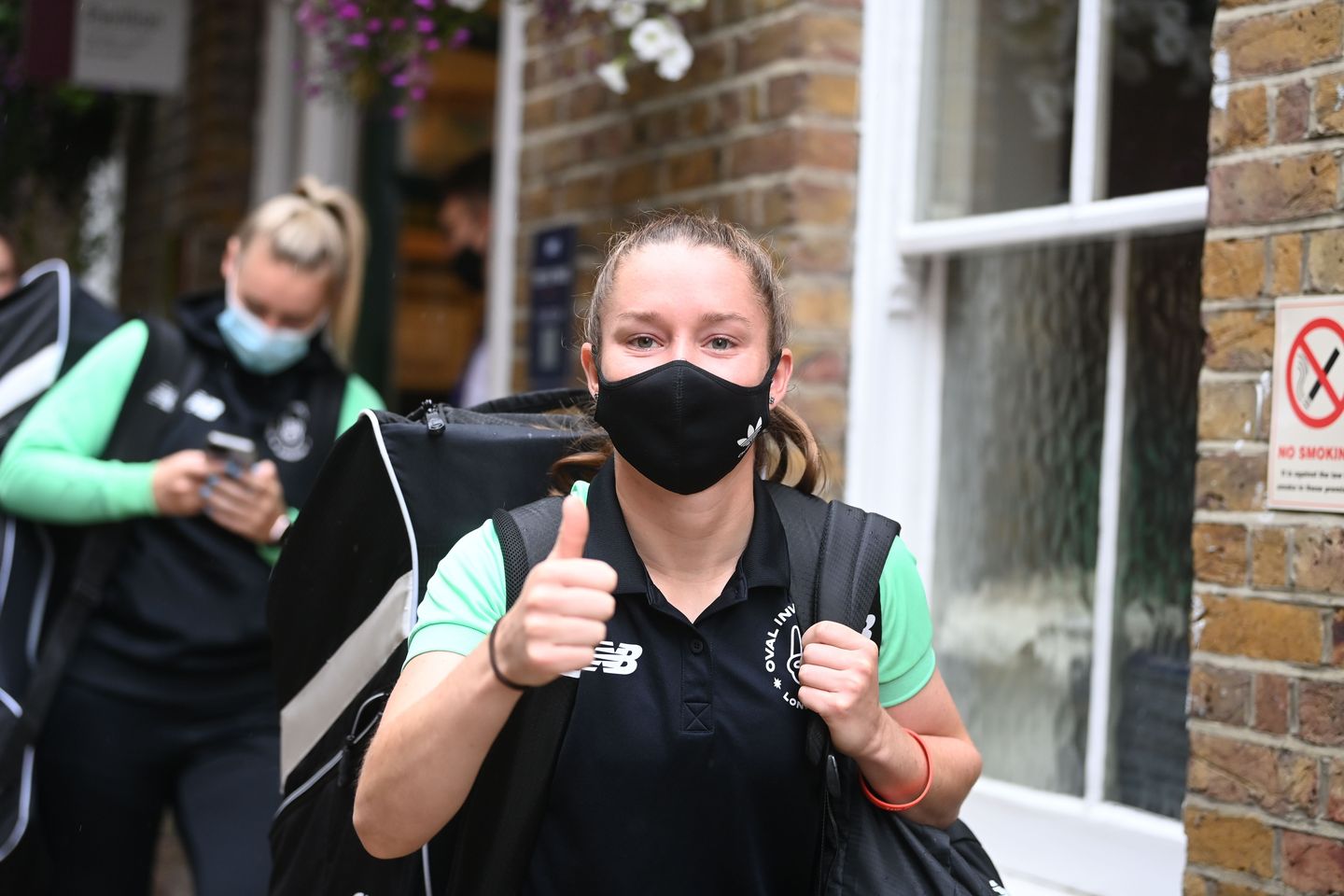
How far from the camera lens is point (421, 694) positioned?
6.22ft

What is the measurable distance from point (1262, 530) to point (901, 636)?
778 millimetres

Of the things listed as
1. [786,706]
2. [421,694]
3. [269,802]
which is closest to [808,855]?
[786,706]

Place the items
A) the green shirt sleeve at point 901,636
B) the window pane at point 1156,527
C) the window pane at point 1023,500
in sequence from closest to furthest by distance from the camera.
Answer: the green shirt sleeve at point 901,636, the window pane at point 1156,527, the window pane at point 1023,500

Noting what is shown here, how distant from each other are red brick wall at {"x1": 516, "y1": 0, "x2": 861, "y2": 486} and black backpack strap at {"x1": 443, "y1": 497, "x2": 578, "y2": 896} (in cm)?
148

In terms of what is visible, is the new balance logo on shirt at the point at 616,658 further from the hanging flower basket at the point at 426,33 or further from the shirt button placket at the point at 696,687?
the hanging flower basket at the point at 426,33

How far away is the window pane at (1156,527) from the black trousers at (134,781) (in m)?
1.77

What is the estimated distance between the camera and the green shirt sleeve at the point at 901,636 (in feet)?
6.89

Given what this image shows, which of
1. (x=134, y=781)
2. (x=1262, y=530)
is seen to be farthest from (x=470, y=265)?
(x=1262, y=530)

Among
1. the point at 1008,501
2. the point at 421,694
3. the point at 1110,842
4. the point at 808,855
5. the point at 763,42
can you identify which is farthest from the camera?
the point at 763,42

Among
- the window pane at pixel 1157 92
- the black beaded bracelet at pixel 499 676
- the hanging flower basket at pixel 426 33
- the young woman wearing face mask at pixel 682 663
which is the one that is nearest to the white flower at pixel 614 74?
the hanging flower basket at pixel 426 33

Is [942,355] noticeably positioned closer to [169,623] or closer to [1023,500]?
[1023,500]

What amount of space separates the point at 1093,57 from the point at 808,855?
1.91m

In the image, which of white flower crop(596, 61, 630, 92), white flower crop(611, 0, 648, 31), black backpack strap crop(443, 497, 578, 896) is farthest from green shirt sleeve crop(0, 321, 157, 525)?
black backpack strap crop(443, 497, 578, 896)

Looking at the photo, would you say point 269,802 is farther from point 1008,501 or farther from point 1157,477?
point 1157,477
